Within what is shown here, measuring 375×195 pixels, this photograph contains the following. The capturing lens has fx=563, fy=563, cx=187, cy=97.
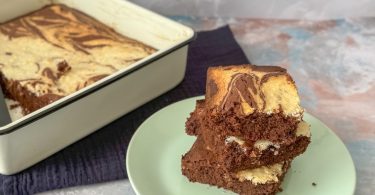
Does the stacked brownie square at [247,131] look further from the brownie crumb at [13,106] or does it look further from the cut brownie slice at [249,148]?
the brownie crumb at [13,106]

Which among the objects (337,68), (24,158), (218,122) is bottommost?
(24,158)

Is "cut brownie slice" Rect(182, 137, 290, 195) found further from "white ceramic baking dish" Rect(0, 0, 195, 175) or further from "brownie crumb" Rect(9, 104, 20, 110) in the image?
"brownie crumb" Rect(9, 104, 20, 110)

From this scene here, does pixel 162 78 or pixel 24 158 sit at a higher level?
pixel 162 78

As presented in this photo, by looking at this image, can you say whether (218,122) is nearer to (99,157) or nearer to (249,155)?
(249,155)

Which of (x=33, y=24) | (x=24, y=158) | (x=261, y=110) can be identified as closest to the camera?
(x=261, y=110)

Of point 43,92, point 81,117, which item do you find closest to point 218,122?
point 81,117

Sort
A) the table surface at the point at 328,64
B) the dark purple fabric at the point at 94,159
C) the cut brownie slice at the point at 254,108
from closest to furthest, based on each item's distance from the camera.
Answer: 1. the cut brownie slice at the point at 254,108
2. the dark purple fabric at the point at 94,159
3. the table surface at the point at 328,64

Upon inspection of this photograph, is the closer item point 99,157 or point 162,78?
point 99,157

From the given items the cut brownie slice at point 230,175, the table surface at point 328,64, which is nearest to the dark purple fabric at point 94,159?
the table surface at point 328,64
